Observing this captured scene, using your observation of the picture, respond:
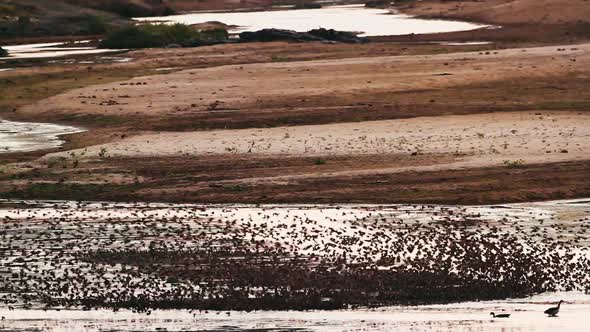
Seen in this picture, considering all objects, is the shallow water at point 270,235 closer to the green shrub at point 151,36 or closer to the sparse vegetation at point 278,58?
the sparse vegetation at point 278,58

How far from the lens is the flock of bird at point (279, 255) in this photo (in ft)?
85.6

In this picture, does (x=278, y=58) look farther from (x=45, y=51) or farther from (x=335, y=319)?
(x=335, y=319)

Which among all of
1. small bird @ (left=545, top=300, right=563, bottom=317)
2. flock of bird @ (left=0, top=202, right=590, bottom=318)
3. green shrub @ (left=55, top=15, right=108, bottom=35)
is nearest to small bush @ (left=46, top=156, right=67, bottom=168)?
flock of bird @ (left=0, top=202, right=590, bottom=318)

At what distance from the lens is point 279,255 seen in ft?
94.8

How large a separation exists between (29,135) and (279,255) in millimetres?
19697

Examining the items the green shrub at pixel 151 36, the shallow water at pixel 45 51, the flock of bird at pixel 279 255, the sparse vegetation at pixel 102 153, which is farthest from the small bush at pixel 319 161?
the green shrub at pixel 151 36

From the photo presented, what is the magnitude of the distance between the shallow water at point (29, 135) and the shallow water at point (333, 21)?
3853cm

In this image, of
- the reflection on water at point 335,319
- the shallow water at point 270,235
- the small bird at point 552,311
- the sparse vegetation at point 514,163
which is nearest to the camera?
the reflection on water at point 335,319

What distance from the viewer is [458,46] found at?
72.3m

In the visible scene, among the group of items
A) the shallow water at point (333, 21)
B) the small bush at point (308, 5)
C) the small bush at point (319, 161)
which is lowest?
the small bush at point (308, 5)

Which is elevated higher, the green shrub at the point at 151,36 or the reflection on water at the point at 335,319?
the reflection on water at the point at 335,319

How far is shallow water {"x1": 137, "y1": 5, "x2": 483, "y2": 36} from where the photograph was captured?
89.8m

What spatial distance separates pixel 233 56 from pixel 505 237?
1599 inches

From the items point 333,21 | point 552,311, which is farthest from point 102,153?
point 333,21
